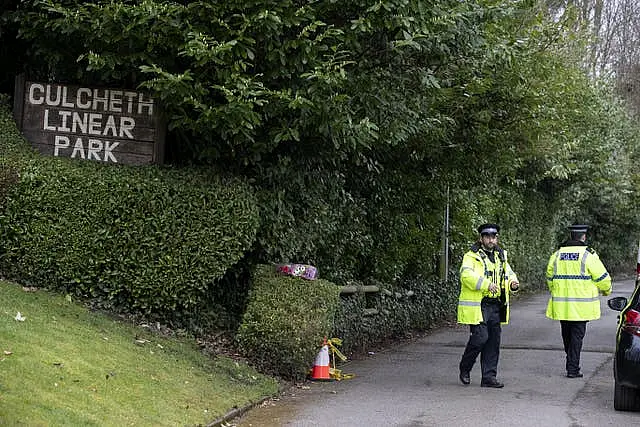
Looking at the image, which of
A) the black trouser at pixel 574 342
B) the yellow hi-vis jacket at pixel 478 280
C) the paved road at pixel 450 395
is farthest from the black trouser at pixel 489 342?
the black trouser at pixel 574 342

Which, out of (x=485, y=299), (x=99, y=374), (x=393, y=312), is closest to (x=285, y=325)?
(x=485, y=299)

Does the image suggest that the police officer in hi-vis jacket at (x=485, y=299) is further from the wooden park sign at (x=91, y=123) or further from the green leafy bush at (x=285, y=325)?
the wooden park sign at (x=91, y=123)

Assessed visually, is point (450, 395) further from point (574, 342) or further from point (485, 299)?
point (574, 342)

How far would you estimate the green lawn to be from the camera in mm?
7531

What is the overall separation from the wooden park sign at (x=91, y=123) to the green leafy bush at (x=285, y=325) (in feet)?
6.82

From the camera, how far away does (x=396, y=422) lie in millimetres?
9289

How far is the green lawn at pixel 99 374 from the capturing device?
7.53 m

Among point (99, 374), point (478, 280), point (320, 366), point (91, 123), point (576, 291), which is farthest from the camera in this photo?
point (576, 291)

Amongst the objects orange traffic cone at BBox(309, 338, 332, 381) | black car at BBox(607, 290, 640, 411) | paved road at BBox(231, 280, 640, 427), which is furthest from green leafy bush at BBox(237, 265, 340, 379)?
black car at BBox(607, 290, 640, 411)

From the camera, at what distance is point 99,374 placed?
28.6ft

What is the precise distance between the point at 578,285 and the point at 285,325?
385cm

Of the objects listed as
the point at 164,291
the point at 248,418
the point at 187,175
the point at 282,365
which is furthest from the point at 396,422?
the point at 187,175

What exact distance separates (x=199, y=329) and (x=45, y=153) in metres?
2.79

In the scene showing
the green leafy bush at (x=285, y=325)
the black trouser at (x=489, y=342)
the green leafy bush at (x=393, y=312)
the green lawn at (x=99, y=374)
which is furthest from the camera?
the green leafy bush at (x=393, y=312)
